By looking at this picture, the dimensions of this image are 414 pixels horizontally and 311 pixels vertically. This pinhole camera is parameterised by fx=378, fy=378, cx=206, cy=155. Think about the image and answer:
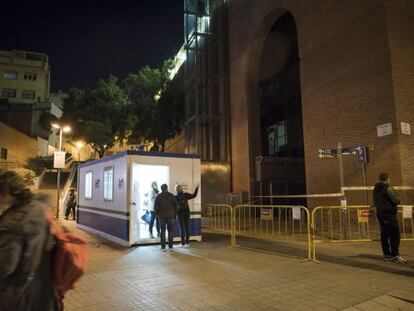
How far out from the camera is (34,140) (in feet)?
146

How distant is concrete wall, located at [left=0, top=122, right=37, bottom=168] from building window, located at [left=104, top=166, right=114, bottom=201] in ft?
99.3

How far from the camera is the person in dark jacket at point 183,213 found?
35.3ft

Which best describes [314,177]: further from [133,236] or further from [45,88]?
[45,88]

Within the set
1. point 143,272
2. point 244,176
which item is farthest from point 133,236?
point 244,176

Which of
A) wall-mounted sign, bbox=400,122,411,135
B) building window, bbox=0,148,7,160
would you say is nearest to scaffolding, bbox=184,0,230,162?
wall-mounted sign, bbox=400,122,411,135

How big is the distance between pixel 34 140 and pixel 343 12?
3925cm

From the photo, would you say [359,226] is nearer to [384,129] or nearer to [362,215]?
[362,215]

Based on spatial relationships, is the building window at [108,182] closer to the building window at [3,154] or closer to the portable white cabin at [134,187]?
the portable white cabin at [134,187]

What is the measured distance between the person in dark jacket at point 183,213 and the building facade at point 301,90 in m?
6.09

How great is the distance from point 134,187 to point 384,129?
8726 mm

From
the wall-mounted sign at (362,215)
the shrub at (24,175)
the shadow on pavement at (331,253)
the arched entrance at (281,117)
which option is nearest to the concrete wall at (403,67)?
the wall-mounted sign at (362,215)

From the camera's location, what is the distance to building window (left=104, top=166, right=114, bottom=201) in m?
12.2

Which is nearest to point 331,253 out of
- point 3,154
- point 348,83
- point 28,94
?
point 348,83

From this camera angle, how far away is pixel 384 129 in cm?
1312
